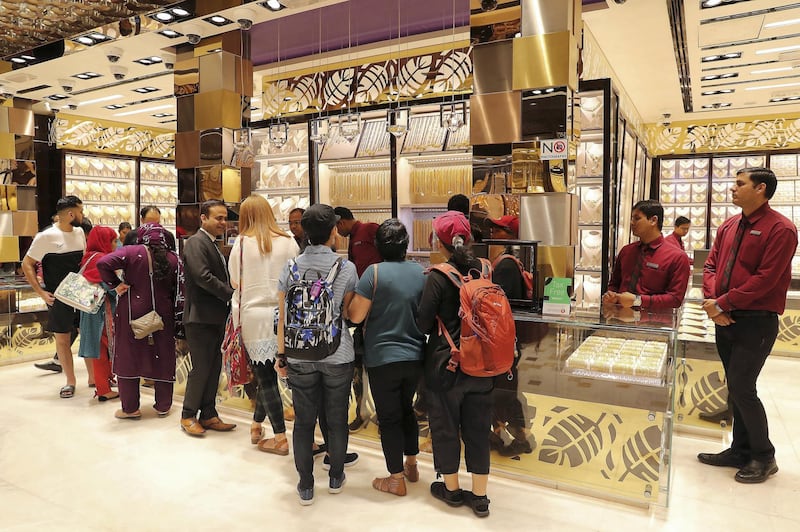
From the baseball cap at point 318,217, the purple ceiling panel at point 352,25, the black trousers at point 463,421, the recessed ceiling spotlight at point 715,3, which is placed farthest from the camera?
the purple ceiling panel at point 352,25

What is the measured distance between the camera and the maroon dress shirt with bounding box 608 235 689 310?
11.5 ft

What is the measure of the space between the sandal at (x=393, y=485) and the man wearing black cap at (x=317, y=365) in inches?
12.8

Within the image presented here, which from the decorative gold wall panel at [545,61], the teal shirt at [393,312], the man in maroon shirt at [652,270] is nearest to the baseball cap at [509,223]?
the man in maroon shirt at [652,270]

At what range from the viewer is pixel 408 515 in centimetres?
290

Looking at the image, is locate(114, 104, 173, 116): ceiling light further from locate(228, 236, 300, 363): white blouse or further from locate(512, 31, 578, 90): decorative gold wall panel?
locate(512, 31, 578, 90): decorative gold wall panel

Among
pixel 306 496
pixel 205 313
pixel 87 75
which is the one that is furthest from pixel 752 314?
pixel 87 75

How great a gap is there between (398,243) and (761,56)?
17.2 ft

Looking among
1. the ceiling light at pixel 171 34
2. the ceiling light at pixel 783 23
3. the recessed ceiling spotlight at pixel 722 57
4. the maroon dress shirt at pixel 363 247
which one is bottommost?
the maroon dress shirt at pixel 363 247

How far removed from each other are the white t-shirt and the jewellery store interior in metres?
0.96

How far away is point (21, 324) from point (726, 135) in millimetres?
10084

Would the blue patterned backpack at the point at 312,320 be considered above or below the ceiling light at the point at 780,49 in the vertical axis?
below

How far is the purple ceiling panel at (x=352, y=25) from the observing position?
17.8 feet

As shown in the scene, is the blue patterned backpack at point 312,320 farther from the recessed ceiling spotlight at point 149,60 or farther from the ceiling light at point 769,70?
the ceiling light at point 769,70

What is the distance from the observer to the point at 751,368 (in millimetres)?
3332
